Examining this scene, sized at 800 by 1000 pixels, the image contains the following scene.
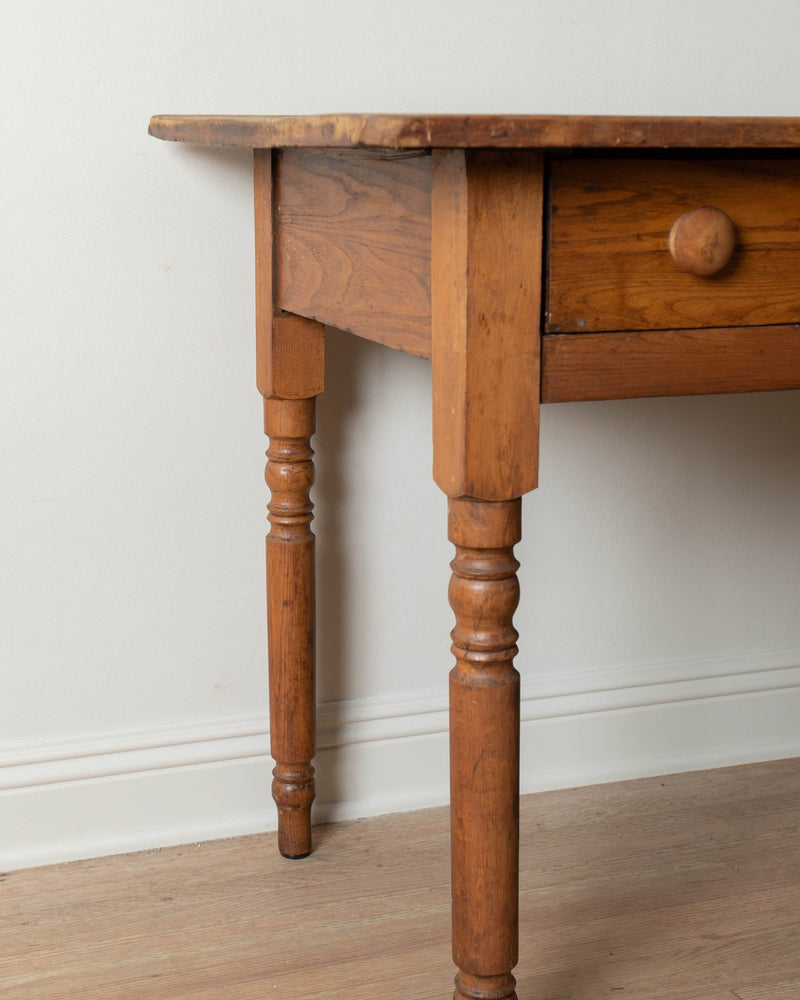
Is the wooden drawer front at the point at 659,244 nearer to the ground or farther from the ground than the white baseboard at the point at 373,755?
farther from the ground

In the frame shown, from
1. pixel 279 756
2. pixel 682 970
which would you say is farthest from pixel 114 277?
pixel 682 970

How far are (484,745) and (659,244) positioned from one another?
0.40m

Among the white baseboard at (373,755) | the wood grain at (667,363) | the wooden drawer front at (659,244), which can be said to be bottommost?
the white baseboard at (373,755)

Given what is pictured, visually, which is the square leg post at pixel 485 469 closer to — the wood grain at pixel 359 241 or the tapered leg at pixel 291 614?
the wood grain at pixel 359 241

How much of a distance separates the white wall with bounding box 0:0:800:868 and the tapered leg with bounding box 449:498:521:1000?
0.61 meters

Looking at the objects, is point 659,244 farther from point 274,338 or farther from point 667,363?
point 274,338

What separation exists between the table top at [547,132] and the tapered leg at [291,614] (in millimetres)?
535

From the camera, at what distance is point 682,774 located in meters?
1.75

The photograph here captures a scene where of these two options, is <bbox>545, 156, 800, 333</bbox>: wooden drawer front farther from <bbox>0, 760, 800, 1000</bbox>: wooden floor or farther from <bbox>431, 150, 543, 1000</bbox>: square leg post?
<bbox>0, 760, 800, 1000</bbox>: wooden floor

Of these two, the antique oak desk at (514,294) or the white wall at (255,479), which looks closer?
the antique oak desk at (514,294)

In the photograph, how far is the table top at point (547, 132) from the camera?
78 cm

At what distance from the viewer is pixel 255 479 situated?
1.53 metres

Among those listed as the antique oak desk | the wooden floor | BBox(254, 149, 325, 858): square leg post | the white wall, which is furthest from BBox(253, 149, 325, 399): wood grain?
the wooden floor

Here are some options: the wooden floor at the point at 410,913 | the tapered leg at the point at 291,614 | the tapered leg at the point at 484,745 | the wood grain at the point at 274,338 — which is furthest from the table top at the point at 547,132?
the wooden floor at the point at 410,913
